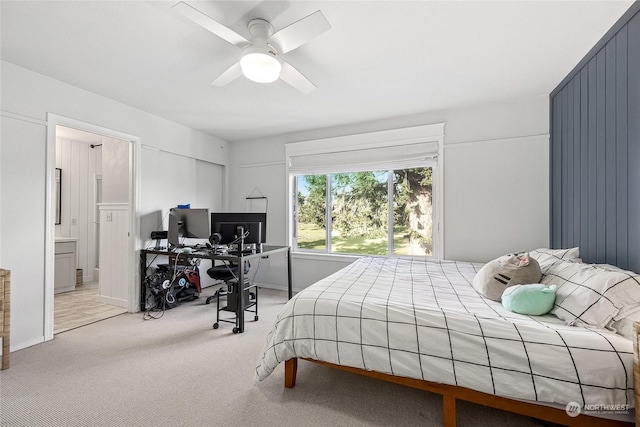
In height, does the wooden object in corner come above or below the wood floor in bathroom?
above

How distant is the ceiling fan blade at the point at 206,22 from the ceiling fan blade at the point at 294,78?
13.7 inches

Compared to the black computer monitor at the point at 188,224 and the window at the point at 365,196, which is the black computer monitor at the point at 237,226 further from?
the window at the point at 365,196

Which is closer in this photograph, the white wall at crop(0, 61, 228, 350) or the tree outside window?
the white wall at crop(0, 61, 228, 350)

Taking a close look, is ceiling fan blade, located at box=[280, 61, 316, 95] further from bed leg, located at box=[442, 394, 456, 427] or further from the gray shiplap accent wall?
bed leg, located at box=[442, 394, 456, 427]

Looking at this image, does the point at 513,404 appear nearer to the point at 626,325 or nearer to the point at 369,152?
the point at 626,325

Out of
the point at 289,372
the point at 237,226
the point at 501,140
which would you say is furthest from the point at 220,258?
the point at 501,140

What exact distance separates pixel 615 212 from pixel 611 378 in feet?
4.06

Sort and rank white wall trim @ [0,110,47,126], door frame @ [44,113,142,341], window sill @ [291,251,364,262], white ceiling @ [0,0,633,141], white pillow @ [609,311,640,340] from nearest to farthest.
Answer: white pillow @ [609,311,640,340]
white ceiling @ [0,0,633,141]
white wall trim @ [0,110,47,126]
door frame @ [44,113,142,341]
window sill @ [291,251,364,262]

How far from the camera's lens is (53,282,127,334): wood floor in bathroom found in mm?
3004

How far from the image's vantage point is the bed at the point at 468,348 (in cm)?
125

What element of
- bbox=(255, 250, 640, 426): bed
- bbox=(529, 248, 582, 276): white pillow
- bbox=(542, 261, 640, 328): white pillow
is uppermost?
bbox=(529, 248, 582, 276): white pillow

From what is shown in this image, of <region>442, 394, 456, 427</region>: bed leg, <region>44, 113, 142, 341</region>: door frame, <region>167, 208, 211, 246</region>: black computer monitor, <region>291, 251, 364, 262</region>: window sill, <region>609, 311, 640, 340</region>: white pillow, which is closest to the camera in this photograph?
<region>609, 311, 640, 340</region>: white pillow

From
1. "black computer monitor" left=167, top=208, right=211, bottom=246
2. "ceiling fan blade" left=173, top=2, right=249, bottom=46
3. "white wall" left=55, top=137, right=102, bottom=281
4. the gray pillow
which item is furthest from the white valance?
"white wall" left=55, top=137, right=102, bottom=281

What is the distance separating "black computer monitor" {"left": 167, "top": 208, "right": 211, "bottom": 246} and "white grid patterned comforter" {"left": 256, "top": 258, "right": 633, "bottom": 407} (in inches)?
75.4
